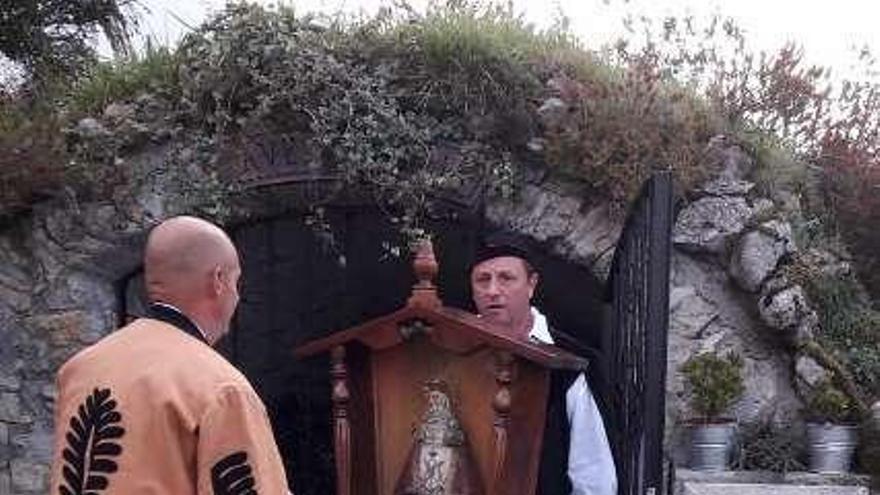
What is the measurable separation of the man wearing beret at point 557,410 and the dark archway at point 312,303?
141cm

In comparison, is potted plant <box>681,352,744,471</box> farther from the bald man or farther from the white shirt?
the bald man

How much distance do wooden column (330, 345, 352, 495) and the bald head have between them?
131 cm

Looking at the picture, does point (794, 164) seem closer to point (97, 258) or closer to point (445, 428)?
point (445, 428)

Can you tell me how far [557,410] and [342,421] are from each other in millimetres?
659

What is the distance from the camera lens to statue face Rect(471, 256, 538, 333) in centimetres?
397

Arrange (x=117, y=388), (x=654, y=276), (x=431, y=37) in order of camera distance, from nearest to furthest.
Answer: (x=117, y=388)
(x=654, y=276)
(x=431, y=37)

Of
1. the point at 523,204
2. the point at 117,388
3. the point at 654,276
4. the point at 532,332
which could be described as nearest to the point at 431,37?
the point at 523,204

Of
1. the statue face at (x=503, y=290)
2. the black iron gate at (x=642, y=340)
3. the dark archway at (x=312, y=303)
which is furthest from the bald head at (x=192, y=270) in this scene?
the dark archway at (x=312, y=303)

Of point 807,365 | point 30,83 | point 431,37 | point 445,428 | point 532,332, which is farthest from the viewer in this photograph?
point 30,83

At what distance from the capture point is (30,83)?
5691mm

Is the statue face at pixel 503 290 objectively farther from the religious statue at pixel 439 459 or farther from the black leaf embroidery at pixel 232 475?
the black leaf embroidery at pixel 232 475

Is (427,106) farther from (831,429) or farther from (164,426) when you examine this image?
(164,426)

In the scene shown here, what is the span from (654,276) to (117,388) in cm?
128

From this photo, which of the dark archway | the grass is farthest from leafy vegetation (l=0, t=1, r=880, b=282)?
the dark archway
